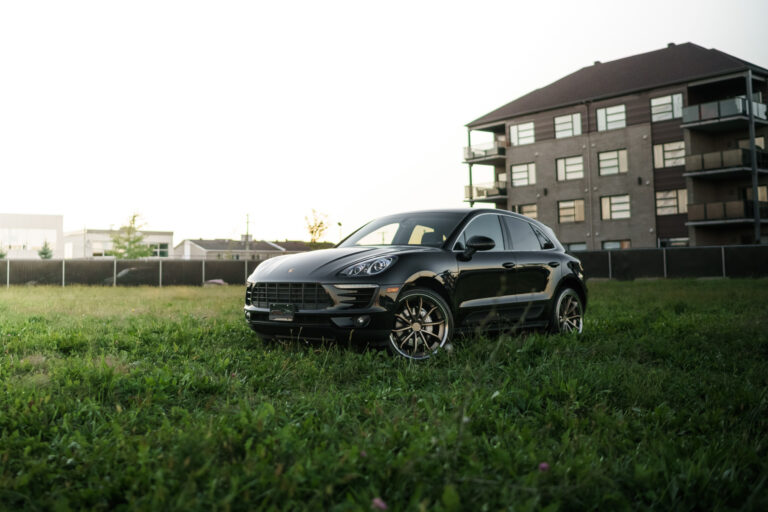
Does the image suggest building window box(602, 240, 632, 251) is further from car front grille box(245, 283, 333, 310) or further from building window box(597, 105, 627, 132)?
car front grille box(245, 283, 333, 310)

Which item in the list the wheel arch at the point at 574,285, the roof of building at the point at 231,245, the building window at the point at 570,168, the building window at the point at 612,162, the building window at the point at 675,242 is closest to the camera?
the wheel arch at the point at 574,285

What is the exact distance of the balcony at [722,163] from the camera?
32938 millimetres

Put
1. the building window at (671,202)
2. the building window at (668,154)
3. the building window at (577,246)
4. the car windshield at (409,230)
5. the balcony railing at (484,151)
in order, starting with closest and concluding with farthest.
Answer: the car windshield at (409,230)
the building window at (671,202)
the building window at (668,154)
the building window at (577,246)
the balcony railing at (484,151)

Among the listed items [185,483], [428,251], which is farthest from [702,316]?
[185,483]

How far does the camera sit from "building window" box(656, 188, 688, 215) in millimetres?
36000

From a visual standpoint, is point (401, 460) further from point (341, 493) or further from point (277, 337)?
point (277, 337)

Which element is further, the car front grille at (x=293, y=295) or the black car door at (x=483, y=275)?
the black car door at (x=483, y=275)

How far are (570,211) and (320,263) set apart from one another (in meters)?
36.2

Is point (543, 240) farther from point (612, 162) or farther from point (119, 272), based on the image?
point (612, 162)

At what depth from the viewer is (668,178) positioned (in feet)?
120

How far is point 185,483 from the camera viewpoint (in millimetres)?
2689

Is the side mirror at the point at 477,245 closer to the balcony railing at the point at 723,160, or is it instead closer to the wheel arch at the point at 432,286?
the wheel arch at the point at 432,286

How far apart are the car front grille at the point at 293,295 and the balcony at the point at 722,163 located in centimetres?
3314

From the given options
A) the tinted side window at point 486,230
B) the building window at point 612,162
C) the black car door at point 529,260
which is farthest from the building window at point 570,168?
the tinted side window at point 486,230
